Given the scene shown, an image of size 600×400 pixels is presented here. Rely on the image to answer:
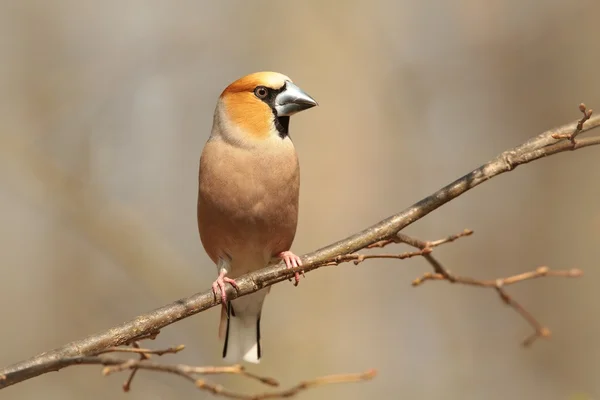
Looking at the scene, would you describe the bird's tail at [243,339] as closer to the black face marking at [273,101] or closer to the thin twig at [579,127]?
the black face marking at [273,101]

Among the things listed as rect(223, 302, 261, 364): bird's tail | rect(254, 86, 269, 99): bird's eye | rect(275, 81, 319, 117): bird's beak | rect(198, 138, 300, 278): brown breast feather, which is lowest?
rect(223, 302, 261, 364): bird's tail

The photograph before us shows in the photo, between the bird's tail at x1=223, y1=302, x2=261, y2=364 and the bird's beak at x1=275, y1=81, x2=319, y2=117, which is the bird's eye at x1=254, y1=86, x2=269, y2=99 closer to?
the bird's beak at x1=275, y1=81, x2=319, y2=117

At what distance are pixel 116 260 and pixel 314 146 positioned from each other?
2.42m

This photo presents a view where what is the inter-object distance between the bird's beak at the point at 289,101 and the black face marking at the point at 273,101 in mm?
19

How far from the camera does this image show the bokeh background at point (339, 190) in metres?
7.46

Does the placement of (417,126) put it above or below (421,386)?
above

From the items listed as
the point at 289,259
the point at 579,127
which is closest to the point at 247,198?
the point at 289,259

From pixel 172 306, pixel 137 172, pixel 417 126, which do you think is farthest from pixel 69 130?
pixel 172 306

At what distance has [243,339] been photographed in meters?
4.76

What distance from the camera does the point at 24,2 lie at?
877 centimetres

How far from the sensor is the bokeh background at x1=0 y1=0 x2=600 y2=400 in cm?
746

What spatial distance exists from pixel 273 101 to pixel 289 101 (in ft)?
0.32

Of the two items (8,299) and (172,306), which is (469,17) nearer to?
(8,299)

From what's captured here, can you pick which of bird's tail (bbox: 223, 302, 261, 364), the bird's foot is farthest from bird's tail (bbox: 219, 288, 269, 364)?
the bird's foot
